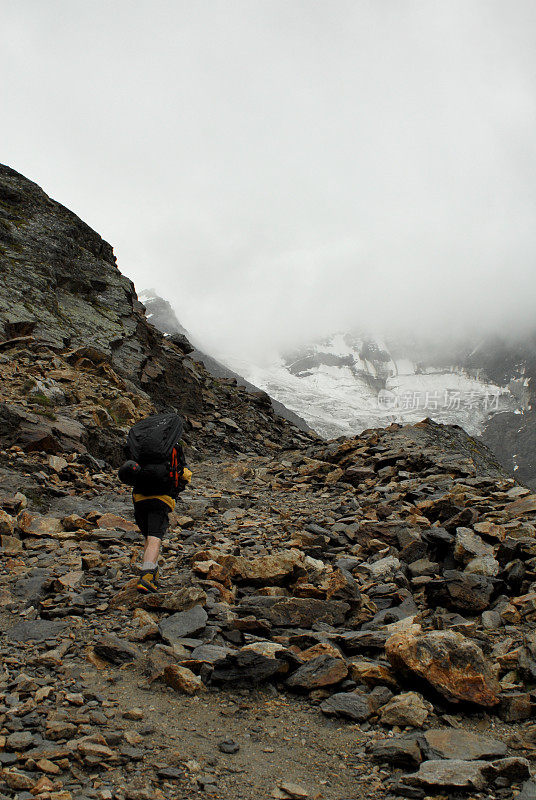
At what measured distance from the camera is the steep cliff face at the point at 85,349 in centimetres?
1361

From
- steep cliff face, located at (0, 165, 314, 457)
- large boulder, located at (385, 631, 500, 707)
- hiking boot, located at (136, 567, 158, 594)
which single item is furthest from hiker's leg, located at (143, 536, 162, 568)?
steep cliff face, located at (0, 165, 314, 457)

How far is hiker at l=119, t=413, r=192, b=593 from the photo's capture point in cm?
621

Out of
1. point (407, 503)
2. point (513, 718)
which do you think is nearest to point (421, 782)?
point (513, 718)

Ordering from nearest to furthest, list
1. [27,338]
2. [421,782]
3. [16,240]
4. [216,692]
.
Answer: [421,782]
[216,692]
[27,338]
[16,240]

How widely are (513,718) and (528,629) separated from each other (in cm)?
158

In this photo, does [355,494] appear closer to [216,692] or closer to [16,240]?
[216,692]

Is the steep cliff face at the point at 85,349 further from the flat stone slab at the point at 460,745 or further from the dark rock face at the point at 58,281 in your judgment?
the flat stone slab at the point at 460,745

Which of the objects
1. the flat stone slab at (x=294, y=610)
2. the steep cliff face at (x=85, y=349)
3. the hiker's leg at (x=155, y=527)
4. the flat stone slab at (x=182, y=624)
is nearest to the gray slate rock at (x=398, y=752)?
the flat stone slab at (x=294, y=610)

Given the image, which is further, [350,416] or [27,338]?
[350,416]

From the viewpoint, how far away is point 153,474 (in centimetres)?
620

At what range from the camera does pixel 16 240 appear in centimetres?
2242

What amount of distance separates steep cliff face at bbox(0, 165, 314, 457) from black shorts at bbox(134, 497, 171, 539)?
5644 mm

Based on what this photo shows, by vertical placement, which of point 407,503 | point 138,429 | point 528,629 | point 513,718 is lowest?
point 513,718

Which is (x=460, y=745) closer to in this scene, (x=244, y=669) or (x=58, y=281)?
(x=244, y=669)
